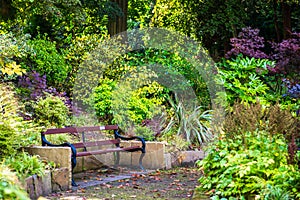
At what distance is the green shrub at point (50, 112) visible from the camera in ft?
24.6

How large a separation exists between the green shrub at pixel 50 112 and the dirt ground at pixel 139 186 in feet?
3.77

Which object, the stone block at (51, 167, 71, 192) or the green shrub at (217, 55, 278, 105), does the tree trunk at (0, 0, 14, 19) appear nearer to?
the green shrub at (217, 55, 278, 105)

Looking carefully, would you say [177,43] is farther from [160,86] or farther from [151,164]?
[151,164]

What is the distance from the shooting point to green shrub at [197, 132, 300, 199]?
3969mm

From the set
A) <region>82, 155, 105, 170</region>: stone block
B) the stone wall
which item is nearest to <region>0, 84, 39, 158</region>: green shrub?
the stone wall

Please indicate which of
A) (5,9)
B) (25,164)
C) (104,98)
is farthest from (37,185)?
(5,9)

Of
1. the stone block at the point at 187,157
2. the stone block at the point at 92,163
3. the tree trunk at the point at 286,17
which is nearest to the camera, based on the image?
the stone block at the point at 92,163

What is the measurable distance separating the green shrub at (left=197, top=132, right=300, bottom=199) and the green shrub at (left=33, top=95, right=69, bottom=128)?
3483 millimetres

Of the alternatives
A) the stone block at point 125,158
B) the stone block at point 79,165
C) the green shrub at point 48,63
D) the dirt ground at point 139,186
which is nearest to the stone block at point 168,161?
the dirt ground at point 139,186

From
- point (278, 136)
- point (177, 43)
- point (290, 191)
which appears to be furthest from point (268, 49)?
point (290, 191)

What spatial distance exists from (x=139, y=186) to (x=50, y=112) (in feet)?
7.95

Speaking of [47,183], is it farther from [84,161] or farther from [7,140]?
[84,161]

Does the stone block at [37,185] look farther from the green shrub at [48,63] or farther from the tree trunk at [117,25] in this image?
the tree trunk at [117,25]

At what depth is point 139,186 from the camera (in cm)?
585
